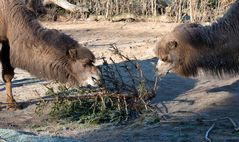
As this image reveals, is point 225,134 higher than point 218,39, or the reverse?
point 218,39

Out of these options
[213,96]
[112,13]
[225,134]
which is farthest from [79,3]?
[225,134]

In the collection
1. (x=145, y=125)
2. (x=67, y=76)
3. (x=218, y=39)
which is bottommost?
(x=145, y=125)

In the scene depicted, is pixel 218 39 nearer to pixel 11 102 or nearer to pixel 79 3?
pixel 11 102

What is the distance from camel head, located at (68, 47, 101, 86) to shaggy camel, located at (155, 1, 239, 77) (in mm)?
876

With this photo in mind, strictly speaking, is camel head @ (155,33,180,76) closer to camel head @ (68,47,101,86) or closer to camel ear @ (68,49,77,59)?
camel head @ (68,47,101,86)

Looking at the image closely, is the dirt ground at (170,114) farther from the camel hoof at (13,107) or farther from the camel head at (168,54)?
the camel head at (168,54)

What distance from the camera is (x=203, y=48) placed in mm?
7434

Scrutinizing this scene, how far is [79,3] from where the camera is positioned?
21969 mm

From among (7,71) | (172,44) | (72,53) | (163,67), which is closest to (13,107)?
(7,71)

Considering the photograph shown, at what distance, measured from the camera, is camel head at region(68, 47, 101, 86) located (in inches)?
302

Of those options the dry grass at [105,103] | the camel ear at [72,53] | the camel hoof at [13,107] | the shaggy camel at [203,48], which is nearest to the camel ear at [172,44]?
the shaggy camel at [203,48]

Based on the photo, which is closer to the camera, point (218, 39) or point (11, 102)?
point (218, 39)

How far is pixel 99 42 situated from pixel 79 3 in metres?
6.69

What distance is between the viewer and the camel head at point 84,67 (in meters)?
7.68
